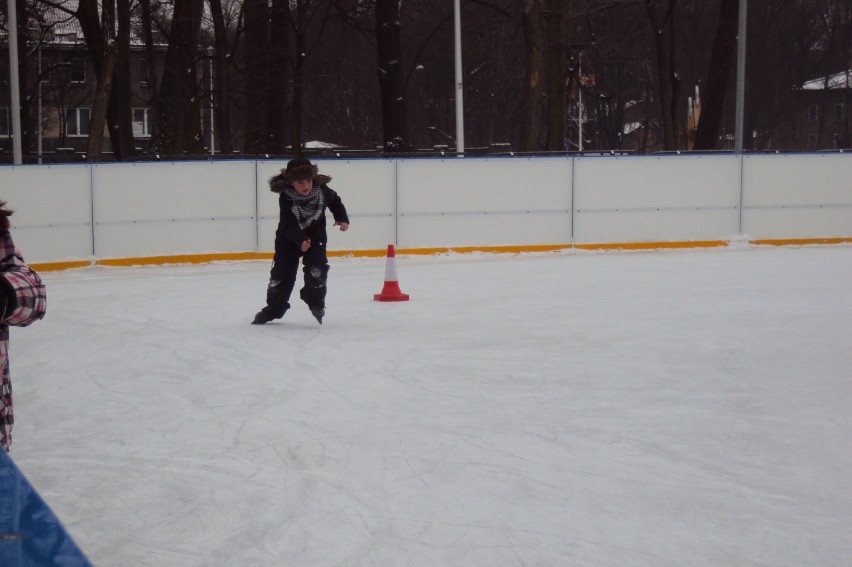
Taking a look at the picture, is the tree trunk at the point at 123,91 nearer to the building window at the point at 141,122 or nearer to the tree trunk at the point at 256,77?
the tree trunk at the point at 256,77

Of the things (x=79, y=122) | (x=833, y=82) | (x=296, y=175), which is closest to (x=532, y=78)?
(x=296, y=175)

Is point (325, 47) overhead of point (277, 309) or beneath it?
overhead

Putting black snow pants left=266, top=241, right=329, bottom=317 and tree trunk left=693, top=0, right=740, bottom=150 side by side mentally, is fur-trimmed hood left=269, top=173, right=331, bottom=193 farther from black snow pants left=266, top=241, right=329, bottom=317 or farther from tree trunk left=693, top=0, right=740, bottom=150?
tree trunk left=693, top=0, right=740, bottom=150

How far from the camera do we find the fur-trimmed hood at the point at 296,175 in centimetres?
962

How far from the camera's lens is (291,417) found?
21.6 ft

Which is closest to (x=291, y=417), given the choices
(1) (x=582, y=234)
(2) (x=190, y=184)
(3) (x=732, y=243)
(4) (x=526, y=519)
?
(4) (x=526, y=519)

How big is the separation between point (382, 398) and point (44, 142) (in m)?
62.1

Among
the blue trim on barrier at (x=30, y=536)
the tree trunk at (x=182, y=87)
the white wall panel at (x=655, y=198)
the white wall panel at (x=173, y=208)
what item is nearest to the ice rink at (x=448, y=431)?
the blue trim on barrier at (x=30, y=536)

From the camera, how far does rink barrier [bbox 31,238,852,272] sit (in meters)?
16.6

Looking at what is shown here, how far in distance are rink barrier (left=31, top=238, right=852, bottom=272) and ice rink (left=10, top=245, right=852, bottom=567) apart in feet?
14.9

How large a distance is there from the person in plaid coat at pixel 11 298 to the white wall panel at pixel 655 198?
52.6ft

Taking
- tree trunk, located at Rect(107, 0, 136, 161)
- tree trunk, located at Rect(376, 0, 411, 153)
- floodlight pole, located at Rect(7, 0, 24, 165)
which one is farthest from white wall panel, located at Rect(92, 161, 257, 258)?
tree trunk, located at Rect(107, 0, 136, 161)

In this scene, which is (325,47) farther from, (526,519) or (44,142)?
(526,519)

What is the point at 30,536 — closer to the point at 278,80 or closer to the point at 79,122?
the point at 278,80
